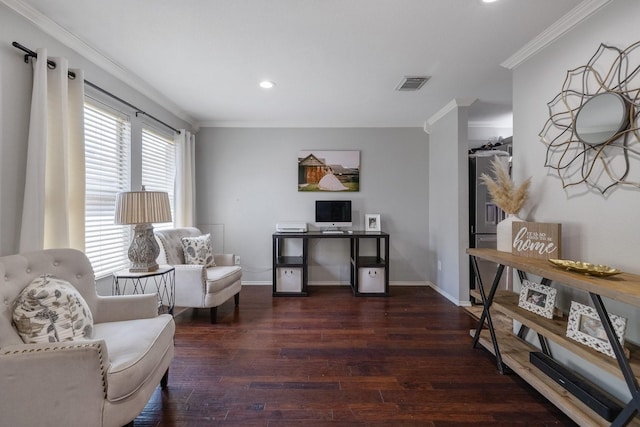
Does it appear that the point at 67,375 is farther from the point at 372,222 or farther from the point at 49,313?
the point at 372,222

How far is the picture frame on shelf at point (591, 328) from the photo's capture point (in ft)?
4.51

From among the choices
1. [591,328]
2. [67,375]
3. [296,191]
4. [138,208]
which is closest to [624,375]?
[591,328]

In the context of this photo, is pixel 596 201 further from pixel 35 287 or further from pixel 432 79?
pixel 35 287

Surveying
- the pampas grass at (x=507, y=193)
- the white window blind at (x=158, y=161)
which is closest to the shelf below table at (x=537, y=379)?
the pampas grass at (x=507, y=193)

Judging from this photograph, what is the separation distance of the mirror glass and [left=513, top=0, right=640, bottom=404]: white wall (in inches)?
7.5

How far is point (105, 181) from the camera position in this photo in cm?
255

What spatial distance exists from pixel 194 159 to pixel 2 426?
3316 millimetres

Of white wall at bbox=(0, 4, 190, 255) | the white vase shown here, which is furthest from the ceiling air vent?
white wall at bbox=(0, 4, 190, 255)

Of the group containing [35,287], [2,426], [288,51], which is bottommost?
[2,426]

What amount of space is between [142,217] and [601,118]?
3.14 meters

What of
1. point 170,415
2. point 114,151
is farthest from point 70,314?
point 114,151

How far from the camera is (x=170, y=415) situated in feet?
5.32

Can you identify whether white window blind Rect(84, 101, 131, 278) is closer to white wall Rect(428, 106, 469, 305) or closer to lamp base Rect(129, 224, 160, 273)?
lamp base Rect(129, 224, 160, 273)

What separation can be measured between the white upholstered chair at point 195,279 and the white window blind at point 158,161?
297 mm
